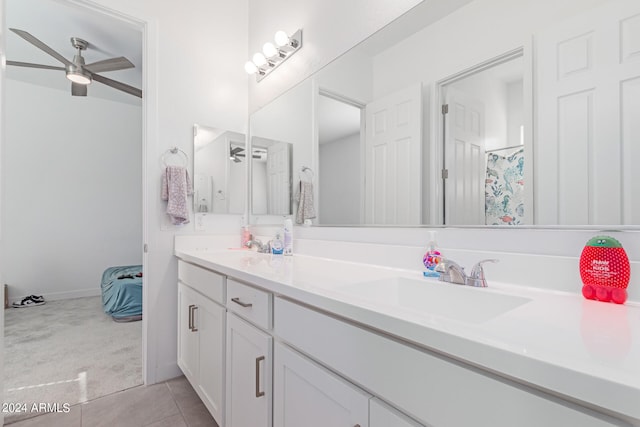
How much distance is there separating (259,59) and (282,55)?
21 cm

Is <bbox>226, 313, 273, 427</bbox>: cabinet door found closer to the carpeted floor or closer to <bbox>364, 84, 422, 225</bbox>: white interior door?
<bbox>364, 84, 422, 225</bbox>: white interior door

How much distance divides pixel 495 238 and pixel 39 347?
3.20 metres

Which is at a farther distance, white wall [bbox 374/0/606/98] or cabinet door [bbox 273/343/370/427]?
white wall [bbox 374/0/606/98]

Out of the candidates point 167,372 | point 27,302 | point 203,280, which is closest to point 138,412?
point 167,372

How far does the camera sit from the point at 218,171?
2182 millimetres

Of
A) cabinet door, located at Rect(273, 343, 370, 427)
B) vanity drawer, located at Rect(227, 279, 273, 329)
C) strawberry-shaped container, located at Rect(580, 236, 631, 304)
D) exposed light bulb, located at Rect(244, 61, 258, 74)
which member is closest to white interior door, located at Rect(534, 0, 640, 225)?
strawberry-shaped container, located at Rect(580, 236, 631, 304)

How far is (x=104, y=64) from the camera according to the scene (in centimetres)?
260

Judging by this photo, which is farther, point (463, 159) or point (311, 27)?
point (311, 27)

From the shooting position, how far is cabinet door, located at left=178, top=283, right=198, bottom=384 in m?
1.61

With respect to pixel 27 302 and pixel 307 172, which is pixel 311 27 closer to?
pixel 307 172

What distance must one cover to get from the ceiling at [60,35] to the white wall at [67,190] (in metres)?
0.49

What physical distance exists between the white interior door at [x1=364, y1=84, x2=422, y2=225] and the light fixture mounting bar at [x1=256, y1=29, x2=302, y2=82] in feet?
2.67

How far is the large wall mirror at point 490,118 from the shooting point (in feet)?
2.50

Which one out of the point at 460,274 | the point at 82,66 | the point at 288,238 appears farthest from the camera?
the point at 82,66
